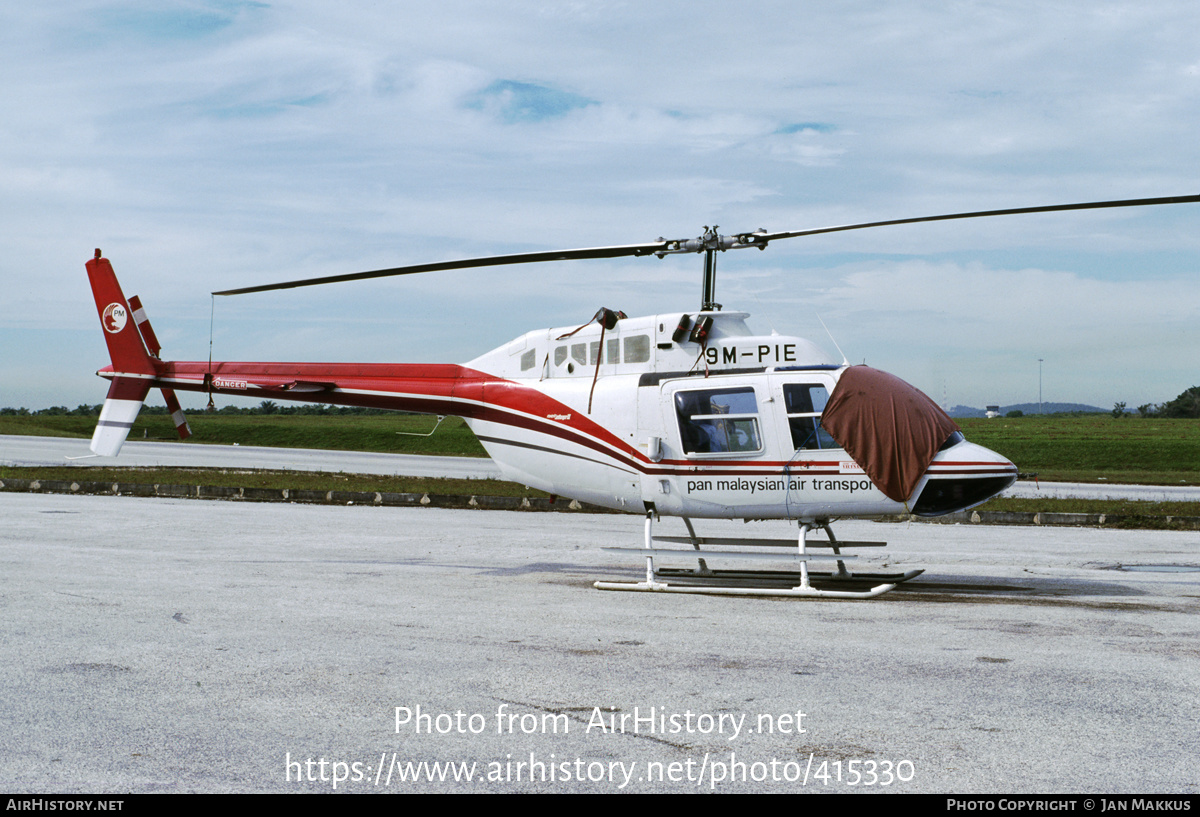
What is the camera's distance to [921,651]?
25.4ft

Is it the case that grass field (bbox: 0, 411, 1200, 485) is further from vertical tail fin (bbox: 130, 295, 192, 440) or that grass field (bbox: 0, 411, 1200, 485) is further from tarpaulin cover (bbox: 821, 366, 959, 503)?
tarpaulin cover (bbox: 821, 366, 959, 503)

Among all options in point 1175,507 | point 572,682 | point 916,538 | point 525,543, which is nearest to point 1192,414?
point 1175,507

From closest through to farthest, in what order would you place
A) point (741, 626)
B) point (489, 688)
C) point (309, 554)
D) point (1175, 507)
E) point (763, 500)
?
point (489, 688) → point (741, 626) → point (763, 500) → point (309, 554) → point (1175, 507)

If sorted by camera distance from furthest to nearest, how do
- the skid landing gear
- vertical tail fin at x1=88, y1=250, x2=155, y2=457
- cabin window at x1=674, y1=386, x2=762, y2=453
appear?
1. vertical tail fin at x1=88, y1=250, x2=155, y2=457
2. cabin window at x1=674, y1=386, x2=762, y2=453
3. the skid landing gear

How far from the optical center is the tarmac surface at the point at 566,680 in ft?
16.4

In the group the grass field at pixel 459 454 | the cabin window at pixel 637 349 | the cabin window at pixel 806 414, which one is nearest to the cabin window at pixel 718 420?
the cabin window at pixel 806 414

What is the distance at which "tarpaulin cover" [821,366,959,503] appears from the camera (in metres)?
10.8

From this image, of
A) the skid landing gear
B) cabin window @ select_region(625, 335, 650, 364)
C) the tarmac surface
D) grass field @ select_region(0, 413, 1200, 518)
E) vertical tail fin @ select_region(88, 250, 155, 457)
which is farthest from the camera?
grass field @ select_region(0, 413, 1200, 518)

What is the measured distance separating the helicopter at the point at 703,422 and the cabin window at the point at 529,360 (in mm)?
21

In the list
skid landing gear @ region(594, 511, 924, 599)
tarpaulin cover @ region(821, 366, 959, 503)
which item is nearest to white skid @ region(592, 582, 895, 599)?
skid landing gear @ region(594, 511, 924, 599)

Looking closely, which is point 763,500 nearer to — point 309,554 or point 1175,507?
point 309,554

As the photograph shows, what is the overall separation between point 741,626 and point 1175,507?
15.1 m

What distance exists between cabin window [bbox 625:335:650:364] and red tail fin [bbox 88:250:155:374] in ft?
25.1

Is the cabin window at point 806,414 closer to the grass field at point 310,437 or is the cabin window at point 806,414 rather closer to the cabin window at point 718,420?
the cabin window at point 718,420
